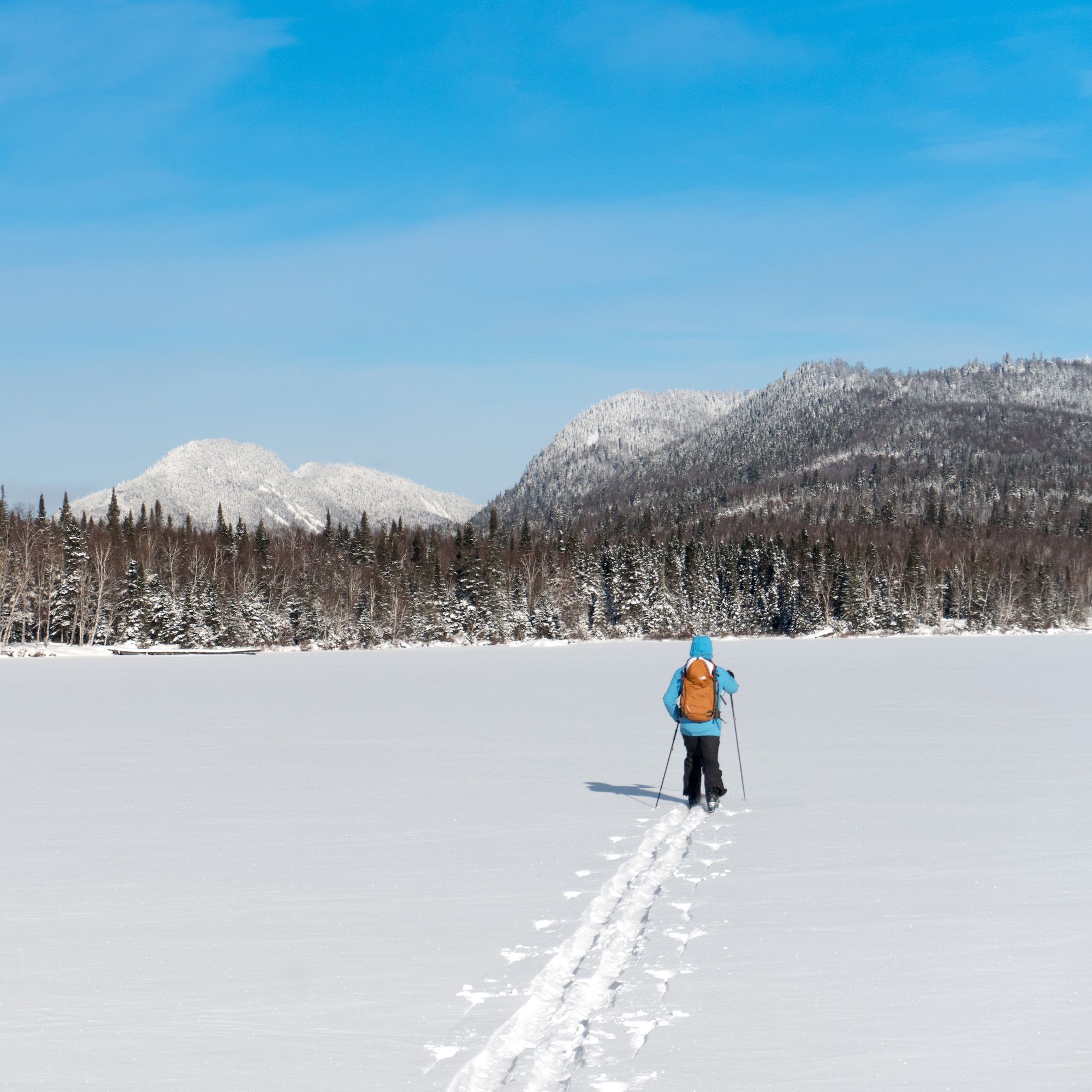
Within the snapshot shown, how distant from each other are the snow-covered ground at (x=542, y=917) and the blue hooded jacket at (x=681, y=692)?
102 centimetres

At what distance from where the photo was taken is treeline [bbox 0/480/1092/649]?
79000 millimetres

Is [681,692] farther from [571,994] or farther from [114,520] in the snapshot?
[114,520]

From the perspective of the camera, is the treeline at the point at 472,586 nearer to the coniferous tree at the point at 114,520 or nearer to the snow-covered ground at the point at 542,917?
the coniferous tree at the point at 114,520

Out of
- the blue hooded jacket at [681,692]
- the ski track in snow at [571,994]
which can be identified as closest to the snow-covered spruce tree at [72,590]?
the blue hooded jacket at [681,692]

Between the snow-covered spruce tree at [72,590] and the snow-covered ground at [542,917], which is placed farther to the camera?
the snow-covered spruce tree at [72,590]

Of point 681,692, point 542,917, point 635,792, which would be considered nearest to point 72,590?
point 635,792

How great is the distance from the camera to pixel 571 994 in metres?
5.93

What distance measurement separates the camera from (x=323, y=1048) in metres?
5.25

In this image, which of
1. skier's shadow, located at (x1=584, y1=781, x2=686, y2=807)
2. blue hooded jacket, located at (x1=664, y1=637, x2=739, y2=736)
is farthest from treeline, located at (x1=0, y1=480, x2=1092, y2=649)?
blue hooded jacket, located at (x1=664, y1=637, x2=739, y2=736)

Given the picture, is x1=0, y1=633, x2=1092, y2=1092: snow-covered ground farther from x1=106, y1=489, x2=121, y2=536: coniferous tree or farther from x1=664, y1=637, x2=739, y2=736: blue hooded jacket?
x1=106, y1=489, x2=121, y2=536: coniferous tree

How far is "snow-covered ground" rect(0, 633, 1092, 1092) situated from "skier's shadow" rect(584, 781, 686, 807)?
0.28 feet

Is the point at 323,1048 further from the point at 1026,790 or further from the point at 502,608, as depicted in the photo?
the point at 502,608

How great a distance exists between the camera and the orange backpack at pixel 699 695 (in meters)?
12.4

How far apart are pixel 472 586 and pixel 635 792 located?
78.2 meters
